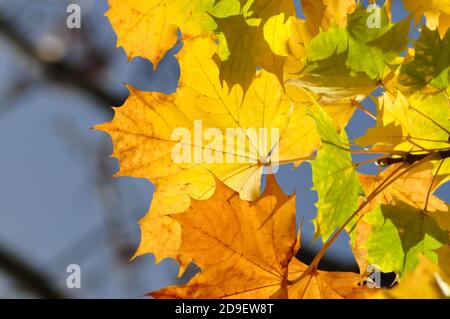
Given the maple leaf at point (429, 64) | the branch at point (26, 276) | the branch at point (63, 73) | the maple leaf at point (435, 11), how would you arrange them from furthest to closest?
the branch at point (63, 73), the branch at point (26, 276), the maple leaf at point (435, 11), the maple leaf at point (429, 64)

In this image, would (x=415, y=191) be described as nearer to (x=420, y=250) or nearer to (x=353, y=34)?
(x=420, y=250)

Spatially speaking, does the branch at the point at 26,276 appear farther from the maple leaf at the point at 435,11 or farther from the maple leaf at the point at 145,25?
the maple leaf at the point at 435,11

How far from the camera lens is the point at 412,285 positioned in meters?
0.43

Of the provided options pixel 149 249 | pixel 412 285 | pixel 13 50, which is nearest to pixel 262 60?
Result: pixel 149 249

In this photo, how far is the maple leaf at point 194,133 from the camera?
0.90 meters

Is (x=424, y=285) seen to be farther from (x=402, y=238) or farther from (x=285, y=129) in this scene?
(x=285, y=129)

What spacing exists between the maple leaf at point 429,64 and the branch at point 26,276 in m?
1.66

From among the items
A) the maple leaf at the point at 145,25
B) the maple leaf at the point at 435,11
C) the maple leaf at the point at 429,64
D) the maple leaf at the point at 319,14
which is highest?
the maple leaf at the point at 145,25

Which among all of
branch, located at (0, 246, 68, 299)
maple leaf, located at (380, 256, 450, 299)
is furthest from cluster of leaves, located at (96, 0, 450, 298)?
branch, located at (0, 246, 68, 299)

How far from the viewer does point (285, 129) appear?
0.91 meters

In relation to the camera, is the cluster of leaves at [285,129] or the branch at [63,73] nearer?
the cluster of leaves at [285,129]

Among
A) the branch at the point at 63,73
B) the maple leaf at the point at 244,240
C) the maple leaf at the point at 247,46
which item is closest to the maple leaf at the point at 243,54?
the maple leaf at the point at 247,46

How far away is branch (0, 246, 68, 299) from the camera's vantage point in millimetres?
2150

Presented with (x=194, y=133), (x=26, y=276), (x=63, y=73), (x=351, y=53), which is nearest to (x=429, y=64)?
(x=351, y=53)
